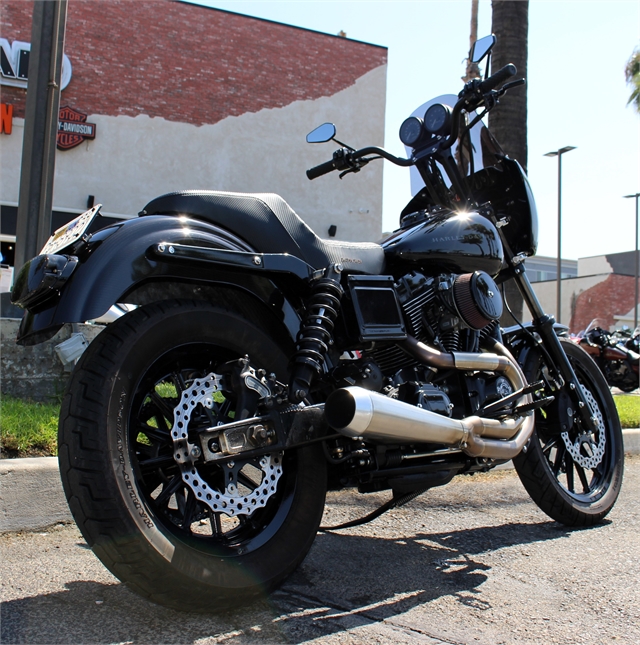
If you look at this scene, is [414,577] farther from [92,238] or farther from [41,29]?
[41,29]

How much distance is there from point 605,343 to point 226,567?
1149 centimetres

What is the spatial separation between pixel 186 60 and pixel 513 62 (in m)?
12.2

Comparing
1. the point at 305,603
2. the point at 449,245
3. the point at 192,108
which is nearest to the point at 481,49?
the point at 449,245

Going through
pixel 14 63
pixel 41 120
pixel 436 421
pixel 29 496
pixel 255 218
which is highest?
pixel 14 63

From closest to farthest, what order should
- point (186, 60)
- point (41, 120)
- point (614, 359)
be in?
point (41, 120) → point (614, 359) → point (186, 60)

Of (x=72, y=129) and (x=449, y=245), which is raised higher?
(x=72, y=129)

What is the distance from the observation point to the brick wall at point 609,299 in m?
37.7

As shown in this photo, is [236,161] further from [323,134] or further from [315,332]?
[315,332]

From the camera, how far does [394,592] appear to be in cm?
249

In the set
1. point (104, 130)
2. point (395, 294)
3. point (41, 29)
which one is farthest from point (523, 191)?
point (104, 130)

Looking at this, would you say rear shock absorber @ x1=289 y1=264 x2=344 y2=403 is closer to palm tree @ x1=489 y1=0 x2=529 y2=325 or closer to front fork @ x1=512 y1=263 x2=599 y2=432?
front fork @ x1=512 y1=263 x2=599 y2=432

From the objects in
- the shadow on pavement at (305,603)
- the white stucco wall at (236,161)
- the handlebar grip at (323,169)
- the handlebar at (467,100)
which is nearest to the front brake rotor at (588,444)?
the shadow on pavement at (305,603)

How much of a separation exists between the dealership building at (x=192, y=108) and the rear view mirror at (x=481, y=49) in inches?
565

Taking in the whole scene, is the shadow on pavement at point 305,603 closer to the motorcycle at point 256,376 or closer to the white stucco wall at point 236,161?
the motorcycle at point 256,376
